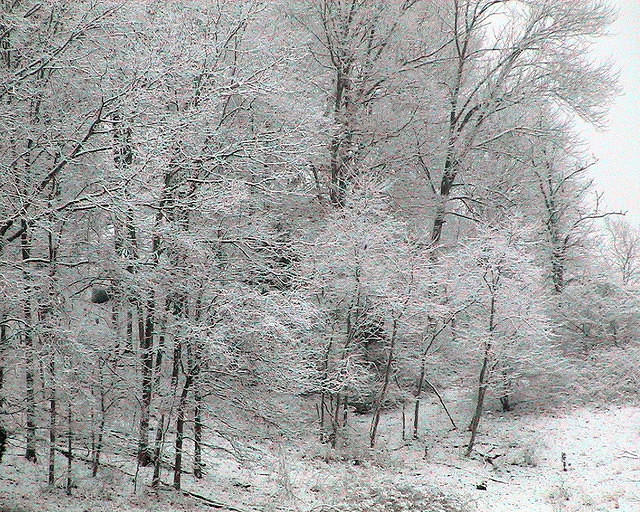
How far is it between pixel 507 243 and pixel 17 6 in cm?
1114

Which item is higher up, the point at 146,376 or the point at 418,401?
the point at 146,376

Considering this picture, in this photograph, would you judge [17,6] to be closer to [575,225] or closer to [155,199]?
[155,199]

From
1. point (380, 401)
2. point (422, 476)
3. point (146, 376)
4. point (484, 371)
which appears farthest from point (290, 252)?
point (484, 371)

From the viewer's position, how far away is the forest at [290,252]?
6.75 metres

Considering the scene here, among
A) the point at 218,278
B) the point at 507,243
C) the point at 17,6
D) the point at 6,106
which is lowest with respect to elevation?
the point at 218,278

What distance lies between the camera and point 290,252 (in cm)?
998

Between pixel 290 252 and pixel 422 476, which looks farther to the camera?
pixel 422 476

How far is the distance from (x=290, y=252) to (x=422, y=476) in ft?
17.8

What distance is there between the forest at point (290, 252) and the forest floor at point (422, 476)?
93 mm

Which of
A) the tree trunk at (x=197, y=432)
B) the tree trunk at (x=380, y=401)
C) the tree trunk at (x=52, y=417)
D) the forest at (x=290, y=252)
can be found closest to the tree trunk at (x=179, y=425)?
the forest at (x=290, y=252)

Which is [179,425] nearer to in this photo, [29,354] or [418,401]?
[29,354]

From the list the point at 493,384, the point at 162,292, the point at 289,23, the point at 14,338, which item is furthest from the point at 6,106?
the point at 493,384

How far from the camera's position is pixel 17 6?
22.3 ft

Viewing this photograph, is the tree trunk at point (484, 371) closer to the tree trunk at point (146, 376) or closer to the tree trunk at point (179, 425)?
the tree trunk at point (179, 425)
